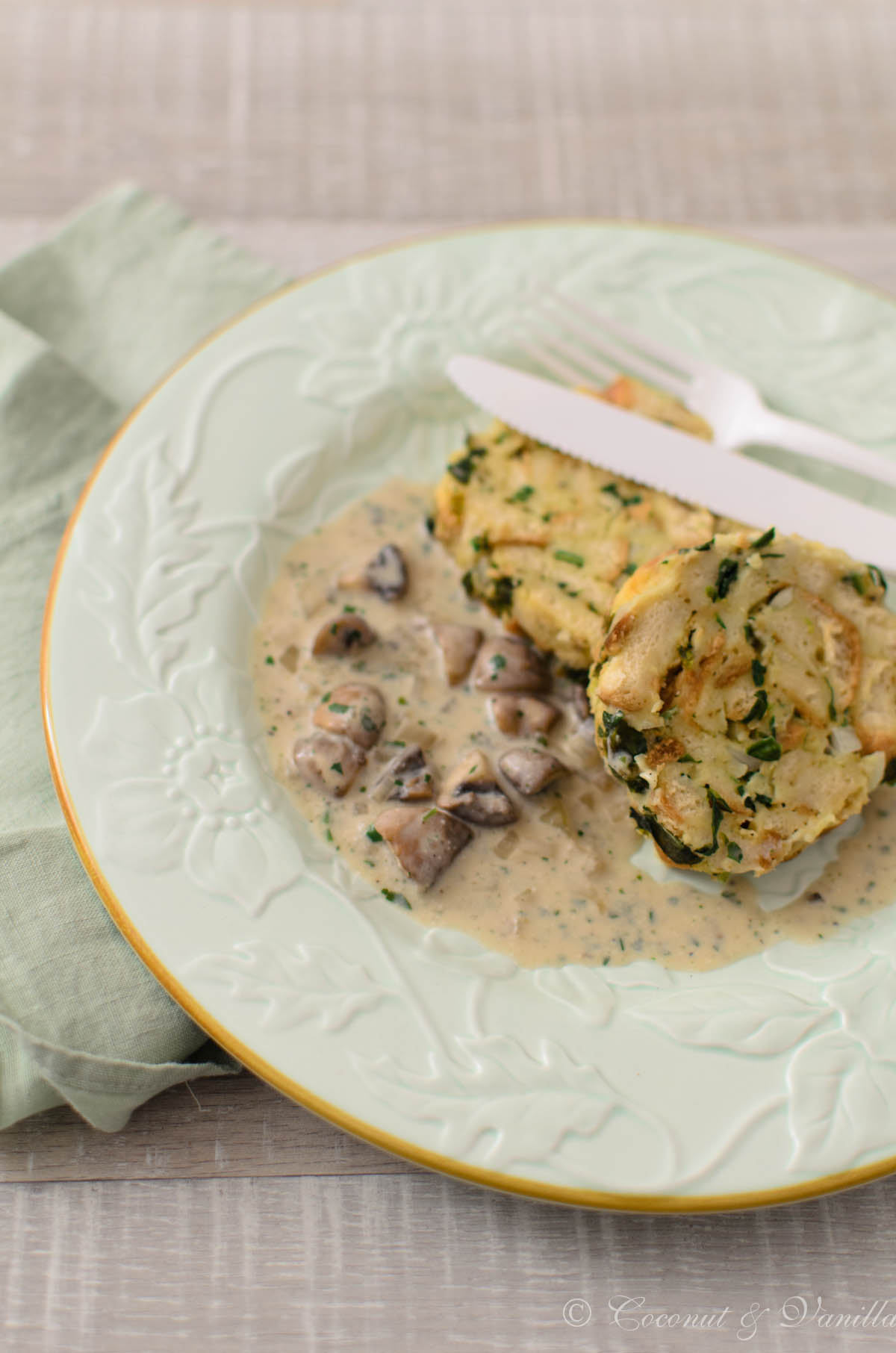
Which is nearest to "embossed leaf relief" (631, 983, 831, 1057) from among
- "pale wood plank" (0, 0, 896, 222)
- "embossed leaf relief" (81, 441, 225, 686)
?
"embossed leaf relief" (81, 441, 225, 686)

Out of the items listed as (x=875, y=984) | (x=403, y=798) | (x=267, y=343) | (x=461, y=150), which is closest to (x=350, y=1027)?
(x=403, y=798)

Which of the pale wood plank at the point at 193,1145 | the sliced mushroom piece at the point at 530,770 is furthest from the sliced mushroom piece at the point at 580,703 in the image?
the pale wood plank at the point at 193,1145

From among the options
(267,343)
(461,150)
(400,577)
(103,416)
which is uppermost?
(461,150)

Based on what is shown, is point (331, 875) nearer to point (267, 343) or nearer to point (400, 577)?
point (400, 577)

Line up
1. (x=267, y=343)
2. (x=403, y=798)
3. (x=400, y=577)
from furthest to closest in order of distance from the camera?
(x=267, y=343) < (x=400, y=577) < (x=403, y=798)

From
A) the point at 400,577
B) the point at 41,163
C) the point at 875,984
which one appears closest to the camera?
the point at 875,984

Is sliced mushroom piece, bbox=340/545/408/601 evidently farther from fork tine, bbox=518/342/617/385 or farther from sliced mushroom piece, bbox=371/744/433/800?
fork tine, bbox=518/342/617/385

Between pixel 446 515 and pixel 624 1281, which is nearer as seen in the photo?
pixel 624 1281
